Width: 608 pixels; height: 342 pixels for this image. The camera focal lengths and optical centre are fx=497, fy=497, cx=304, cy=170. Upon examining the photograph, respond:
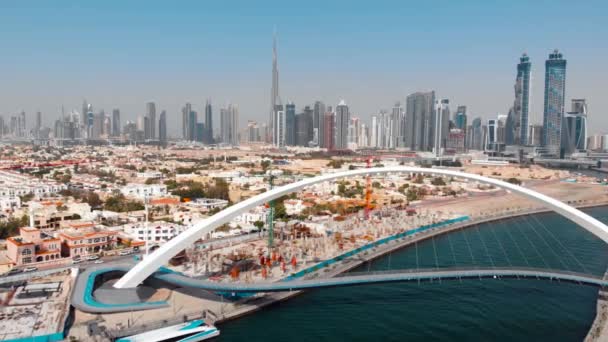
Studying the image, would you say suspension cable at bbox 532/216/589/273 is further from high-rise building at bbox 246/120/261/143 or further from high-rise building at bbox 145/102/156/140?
high-rise building at bbox 145/102/156/140

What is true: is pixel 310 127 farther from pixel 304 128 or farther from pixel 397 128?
pixel 397 128

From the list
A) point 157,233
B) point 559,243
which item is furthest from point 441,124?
point 157,233

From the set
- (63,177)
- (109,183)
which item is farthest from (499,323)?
(63,177)

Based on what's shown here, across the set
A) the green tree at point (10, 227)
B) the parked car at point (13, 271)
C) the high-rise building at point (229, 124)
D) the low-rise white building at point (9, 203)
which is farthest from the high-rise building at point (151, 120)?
the parked car at point (13, 271)

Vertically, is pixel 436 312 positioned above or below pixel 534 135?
below

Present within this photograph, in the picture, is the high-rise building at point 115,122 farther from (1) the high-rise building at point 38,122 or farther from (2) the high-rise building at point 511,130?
(2) the high-rise building at point 511,130

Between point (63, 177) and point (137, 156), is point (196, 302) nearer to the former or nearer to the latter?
point (63, 177)

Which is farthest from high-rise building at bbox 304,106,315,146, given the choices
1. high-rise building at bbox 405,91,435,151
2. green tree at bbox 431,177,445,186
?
green tree at bbox 431,177,445,186
